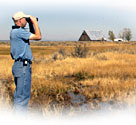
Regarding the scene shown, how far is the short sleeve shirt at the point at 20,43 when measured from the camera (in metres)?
3.97

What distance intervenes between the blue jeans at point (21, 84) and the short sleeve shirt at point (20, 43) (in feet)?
0.41

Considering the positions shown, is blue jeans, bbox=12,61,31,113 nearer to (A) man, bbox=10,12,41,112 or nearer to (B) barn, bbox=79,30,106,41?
(A) man, bbox=10,12,41,112

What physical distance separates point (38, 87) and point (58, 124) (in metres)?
3.36

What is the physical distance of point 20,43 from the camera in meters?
4.03

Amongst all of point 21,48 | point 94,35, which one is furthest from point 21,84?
point 94,35

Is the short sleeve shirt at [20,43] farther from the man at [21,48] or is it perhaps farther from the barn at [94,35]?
the barn at [94,35]

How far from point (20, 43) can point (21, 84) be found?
0.64 m

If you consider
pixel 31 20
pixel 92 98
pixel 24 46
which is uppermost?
pixel 31 20

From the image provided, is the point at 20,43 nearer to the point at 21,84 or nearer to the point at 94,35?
the point at 21,84

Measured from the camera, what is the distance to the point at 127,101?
5.99m

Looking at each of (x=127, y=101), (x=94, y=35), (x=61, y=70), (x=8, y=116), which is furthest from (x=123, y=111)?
(x=94, y=35)

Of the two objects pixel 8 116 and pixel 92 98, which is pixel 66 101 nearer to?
pixel 92 98

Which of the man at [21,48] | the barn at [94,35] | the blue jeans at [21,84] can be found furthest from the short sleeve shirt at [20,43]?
the barn at [94,35]

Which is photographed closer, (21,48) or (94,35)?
(21,48)
